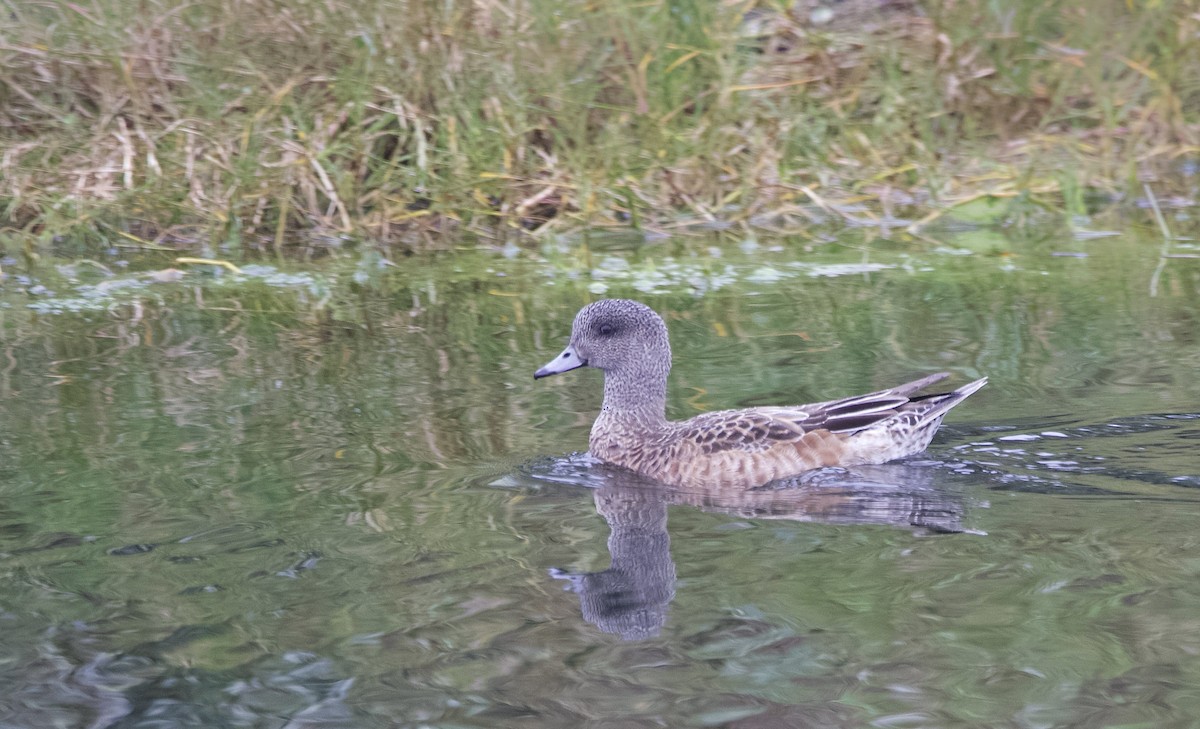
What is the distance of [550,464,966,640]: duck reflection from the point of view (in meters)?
4.00

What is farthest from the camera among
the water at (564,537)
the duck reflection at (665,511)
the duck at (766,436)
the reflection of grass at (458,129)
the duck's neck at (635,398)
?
the reflection of grass at (458,129)

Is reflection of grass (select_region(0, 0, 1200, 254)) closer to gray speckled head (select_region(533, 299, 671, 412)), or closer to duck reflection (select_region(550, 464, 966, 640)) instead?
gray speckled head (select_region(533, 299, 671, 412))

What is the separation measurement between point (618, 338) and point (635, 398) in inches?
9.9

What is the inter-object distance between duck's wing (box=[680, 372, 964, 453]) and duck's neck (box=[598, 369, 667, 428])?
306mm

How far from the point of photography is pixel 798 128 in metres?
10.7

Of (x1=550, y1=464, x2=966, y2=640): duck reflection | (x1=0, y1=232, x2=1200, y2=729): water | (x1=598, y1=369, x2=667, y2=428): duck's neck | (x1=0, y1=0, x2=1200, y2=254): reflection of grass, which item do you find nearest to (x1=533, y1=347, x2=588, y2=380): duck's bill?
(x1=598, y1=369, x2=667, y2=428): duck's neck

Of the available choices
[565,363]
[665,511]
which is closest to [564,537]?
[665,511]

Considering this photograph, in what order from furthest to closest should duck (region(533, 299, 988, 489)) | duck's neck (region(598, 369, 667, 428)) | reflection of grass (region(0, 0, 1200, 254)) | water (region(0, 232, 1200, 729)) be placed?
reflection of grass (region(0, 0, 1200, 254)) < duck's neck (region(598, 369, 667, 428)) < duck (region(533, 299, 988, 489)) < water (region(0, 232, 1200, 729))

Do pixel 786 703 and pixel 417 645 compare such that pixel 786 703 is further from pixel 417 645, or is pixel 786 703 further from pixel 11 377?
pixel 11 377

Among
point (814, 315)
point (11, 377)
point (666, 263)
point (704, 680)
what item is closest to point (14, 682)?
point (704, 680)

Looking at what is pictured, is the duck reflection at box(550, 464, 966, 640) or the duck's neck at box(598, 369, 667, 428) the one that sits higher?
the duck's neck at box(598, 369, 667, 428)

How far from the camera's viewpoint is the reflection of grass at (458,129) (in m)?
10.1

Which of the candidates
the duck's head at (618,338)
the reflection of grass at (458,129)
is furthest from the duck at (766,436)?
the reflection of grass at (458,129)

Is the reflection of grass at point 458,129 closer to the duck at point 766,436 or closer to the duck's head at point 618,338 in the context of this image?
the duck's head at point 618,338
